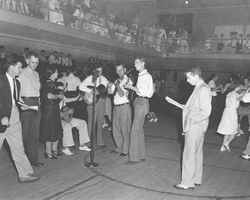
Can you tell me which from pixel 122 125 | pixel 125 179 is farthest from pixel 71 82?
pixel 125 179

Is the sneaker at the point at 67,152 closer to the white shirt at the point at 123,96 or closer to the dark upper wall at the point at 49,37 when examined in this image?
the white shirt at the point at 123,96

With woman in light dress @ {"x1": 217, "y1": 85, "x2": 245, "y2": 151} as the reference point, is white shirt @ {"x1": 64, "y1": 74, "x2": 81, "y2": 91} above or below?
above

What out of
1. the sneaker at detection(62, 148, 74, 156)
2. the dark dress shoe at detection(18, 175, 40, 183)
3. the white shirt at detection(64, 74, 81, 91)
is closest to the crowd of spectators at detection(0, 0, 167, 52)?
the white shirt at detection(64, 74, 81, 91)

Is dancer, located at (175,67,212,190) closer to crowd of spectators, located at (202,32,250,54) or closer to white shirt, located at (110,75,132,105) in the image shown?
white shirt, located at (110,75,132,105)

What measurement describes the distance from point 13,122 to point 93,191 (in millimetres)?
1356

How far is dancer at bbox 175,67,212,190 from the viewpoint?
4.14 m

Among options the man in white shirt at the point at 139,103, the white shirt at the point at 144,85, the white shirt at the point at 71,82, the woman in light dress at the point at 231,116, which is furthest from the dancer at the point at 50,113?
the woman in light dress at the point at 231,116

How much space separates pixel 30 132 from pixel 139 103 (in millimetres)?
1834

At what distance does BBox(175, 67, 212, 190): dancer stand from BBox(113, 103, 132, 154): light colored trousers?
1.68 metres

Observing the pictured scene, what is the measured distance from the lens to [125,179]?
473cm

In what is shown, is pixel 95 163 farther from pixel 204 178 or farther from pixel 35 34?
pixel 35 34

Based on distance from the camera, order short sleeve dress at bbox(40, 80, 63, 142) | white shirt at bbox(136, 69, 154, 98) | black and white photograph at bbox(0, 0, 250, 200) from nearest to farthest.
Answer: black and white photograph at bbox(0, 0, 250, 200) → short sleeve dress at bbox(40, 80, 63, 142) → white shirt at bbox(136, 69, 154, 98)

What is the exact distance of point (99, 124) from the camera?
6.43m

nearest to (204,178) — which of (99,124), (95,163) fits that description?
(95,163)
